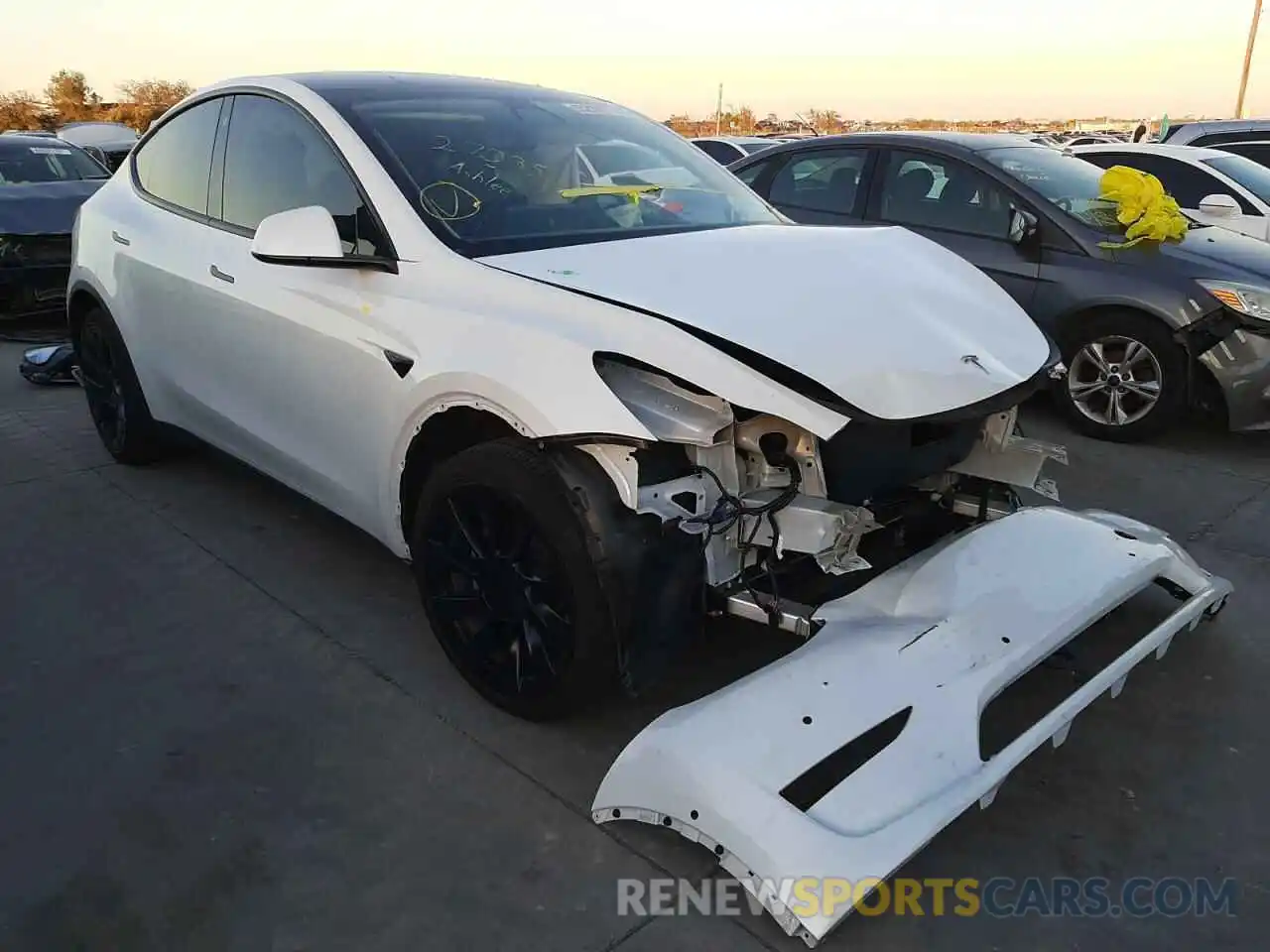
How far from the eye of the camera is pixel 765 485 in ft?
8.45

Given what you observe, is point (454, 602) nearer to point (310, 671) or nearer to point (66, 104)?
point (310, 671)

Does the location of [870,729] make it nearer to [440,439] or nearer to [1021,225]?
[440,439]

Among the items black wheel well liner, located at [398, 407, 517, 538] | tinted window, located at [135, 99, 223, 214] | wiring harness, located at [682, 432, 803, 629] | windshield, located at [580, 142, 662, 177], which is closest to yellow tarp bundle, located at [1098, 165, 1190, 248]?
windshield, located at [580, 142, 662, 177]

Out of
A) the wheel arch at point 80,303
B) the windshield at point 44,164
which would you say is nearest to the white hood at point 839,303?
the wheel arch at point 80,303

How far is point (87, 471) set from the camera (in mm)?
4930

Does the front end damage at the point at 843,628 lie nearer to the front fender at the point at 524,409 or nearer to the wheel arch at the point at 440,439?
the front fender at the point at 524,409

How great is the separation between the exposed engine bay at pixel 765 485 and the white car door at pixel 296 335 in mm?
849

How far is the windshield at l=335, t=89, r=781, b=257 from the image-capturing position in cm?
303

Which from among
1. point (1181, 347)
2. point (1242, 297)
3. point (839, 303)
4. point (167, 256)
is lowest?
point (1181, 347)

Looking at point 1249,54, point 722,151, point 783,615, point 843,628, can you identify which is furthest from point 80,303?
point 1249,54

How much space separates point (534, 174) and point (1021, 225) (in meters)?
3.53

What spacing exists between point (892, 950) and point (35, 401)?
19.9 feet

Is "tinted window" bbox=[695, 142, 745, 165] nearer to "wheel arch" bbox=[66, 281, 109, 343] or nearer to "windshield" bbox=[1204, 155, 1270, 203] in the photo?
"windshield" bbox=[1204, 155, 1270, 203]

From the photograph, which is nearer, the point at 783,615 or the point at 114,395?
the point at 783,615
